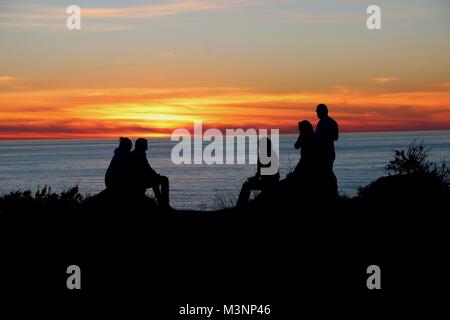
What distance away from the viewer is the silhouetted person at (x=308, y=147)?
1373cm

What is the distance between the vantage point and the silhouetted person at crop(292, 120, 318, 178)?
13.7 m

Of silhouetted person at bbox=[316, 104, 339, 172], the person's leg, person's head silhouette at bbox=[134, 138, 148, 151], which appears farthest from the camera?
person's head silhouette at bbox=[134, 138, 148, 151]

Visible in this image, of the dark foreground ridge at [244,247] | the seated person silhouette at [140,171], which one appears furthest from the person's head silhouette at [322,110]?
the seated person silhouette at [140,171]

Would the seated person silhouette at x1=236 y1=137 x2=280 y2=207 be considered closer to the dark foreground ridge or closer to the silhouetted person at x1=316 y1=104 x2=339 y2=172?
the dark foreground ridge

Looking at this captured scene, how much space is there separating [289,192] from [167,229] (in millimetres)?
2583

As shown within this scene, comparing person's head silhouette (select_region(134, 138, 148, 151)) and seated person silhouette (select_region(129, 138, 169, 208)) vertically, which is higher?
person's head silhouette (select_region(134, 138, 148, 151))

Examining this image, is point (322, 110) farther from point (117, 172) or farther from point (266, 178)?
point (117, 172)

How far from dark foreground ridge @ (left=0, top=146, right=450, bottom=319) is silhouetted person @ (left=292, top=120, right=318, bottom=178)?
530 millimetres

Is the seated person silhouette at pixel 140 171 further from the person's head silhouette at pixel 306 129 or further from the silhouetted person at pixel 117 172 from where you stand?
the person's head silhouette at pixel 306 129

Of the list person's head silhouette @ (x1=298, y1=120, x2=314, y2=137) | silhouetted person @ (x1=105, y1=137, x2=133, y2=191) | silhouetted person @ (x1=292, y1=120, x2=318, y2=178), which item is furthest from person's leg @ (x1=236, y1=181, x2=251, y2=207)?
silhouetted person @ (x1=105, y1=137, x2=133, y2=191)

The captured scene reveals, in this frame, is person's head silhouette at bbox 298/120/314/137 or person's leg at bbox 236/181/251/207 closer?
person's head silhouette at bbox 298/120/314/137

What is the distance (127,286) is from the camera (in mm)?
11820
